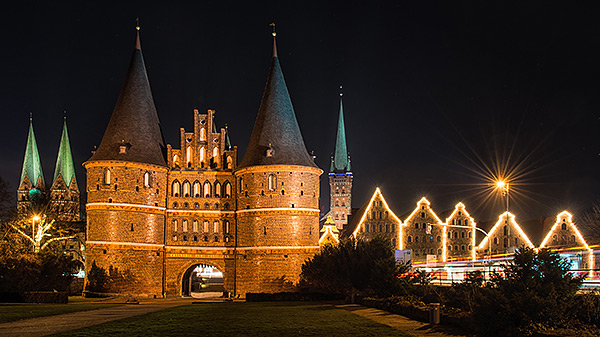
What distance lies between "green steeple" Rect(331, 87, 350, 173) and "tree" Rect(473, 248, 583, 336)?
11552 cm

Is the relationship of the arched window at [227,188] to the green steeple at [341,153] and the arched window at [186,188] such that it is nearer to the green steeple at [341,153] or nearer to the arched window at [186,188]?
the arched window at [186,188]

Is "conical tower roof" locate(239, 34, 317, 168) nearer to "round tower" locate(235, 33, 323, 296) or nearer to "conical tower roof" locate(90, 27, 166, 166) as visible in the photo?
"round tower" locate(235, 33, 323, 296)

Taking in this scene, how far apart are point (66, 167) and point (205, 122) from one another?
46.8 metres

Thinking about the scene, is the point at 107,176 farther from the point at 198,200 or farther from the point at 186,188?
the point at 198,200

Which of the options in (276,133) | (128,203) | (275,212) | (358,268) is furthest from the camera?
(276,133)

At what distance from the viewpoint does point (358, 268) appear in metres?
41.8

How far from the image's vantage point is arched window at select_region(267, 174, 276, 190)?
193 ft

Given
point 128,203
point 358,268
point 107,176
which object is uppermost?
point 107,176

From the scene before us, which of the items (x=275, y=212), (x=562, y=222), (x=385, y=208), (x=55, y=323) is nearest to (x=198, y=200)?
(x=275, y=212)

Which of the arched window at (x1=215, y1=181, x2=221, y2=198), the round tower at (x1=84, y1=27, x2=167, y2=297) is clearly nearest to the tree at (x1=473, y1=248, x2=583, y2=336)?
the round tower at (x1=84, y1=27, x2=167, y2=297)

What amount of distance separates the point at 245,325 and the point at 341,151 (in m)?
117

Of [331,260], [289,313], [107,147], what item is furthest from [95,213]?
[289,313]

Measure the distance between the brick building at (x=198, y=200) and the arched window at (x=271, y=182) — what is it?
0.29 ft

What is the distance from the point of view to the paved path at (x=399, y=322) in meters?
23.3
